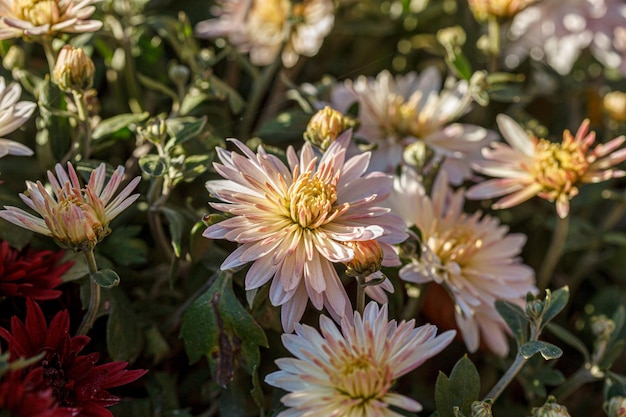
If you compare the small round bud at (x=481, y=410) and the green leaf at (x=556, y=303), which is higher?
the green leaf at (x=556, y=303)

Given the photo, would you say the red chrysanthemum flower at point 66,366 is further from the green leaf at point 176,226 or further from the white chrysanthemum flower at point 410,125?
the white chrysanthemum flower at point 410,125

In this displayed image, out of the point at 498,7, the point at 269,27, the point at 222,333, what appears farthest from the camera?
the point at 269,27

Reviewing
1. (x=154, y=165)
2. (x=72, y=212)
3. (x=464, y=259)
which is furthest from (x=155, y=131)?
(x=464, y=259)

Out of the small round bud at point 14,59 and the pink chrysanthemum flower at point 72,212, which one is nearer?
the pink chrysanthemum flower at point 72,212

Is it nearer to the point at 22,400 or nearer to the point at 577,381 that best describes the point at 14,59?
the point at 22,400

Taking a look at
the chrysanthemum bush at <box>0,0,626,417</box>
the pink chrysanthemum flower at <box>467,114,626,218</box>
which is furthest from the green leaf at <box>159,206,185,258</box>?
the pink chrysanthemum flower at <box>467,114,626,218</box>

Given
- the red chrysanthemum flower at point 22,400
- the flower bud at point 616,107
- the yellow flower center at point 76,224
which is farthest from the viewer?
the flower bud at point 616,107

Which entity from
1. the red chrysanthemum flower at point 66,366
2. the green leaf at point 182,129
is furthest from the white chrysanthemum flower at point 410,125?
the red chrysanthemum flower at point 66,366
